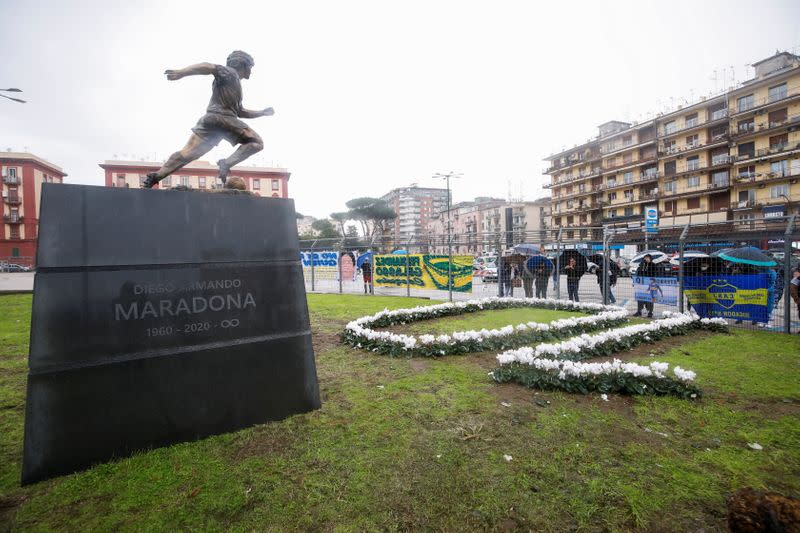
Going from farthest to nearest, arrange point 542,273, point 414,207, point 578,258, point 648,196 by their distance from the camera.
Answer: point 414,207 → point 648,196 → point 542,273 → point 578,258

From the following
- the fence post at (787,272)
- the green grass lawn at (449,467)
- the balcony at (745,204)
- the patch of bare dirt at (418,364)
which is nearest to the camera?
the green grass lawn at (449,467)

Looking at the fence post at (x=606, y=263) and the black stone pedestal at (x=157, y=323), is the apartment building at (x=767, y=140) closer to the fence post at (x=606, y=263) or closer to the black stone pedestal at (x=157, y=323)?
the fence post at (x=606, y=263)

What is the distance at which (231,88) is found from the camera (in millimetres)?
4555

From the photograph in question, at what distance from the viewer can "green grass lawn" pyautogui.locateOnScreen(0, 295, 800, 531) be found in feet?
8.61

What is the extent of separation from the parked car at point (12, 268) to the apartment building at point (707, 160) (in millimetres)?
60967

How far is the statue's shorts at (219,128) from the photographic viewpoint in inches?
176

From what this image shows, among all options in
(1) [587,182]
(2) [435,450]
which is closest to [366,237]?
(2) [435,450]

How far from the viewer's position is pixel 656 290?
432 inches

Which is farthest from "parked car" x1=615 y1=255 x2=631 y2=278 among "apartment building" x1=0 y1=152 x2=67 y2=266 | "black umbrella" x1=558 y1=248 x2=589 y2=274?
"apartment building" x1=0 y1=152 x2=67 y2=266

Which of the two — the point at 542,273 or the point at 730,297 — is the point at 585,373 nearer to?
the point at 730,297

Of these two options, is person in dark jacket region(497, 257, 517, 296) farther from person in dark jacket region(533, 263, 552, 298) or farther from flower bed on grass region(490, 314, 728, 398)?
flower bed on grass region(490, 314, 728, 398)

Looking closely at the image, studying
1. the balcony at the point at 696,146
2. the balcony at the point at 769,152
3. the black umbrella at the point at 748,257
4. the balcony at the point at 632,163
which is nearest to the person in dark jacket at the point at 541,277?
the black umbrella at the point at 748,257

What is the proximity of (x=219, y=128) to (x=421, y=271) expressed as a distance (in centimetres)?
1240

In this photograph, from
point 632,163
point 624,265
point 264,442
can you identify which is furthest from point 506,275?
point 632,163
